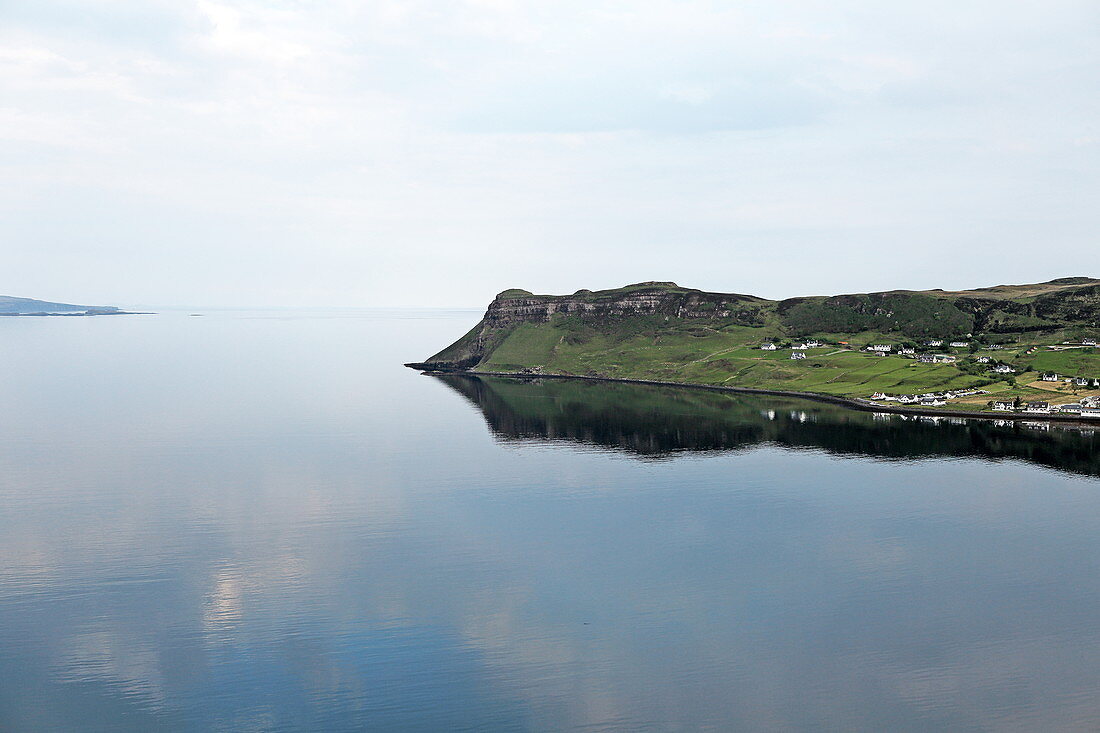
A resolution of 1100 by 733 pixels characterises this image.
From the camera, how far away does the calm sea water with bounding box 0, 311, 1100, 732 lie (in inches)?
2197

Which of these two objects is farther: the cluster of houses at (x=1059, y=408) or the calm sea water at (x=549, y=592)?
the cluster of houses at (x=1059, y=408)

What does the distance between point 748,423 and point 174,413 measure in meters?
148

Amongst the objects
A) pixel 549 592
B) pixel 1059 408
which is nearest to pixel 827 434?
pixel 1059 408

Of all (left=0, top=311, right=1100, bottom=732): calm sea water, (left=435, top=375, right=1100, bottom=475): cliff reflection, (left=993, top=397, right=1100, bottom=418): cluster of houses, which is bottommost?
(left=0, top=311, right=1100, bottom=732): calm sea water

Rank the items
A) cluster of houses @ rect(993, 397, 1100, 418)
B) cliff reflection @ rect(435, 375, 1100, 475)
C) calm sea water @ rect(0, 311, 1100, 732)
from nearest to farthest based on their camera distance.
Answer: calm sea water @ rect(0, 311, 1100, 732) < cliff reflection @ rect(435, 375, 1100, 475) < cluster of houses @ rect(993, 397, 1100, 418)

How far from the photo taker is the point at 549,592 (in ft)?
251

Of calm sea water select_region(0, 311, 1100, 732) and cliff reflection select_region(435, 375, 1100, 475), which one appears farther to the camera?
cliff reflection select_region(435, 375, 1100, 475)

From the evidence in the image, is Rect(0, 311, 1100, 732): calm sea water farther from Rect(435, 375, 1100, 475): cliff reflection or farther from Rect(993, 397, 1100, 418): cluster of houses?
Rect(993, 397, 1100, 418): cluster of houses

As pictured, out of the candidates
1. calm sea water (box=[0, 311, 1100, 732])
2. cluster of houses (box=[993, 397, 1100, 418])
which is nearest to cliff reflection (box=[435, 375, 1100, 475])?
calm sea water (box=[0, 311, 1100, 732])

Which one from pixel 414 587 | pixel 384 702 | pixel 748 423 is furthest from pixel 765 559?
pixel 748 423

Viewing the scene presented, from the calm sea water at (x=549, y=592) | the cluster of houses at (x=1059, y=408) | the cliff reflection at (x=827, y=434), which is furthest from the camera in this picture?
the cluster of houses at (x=1059, y=408)

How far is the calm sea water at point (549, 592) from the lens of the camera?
5581 cm

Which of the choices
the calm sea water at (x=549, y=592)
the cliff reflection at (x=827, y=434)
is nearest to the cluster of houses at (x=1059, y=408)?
the cliff reflection at (x=827, y=434)

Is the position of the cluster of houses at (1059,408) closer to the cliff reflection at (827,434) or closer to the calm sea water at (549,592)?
the cliff reflection at (827,434)
